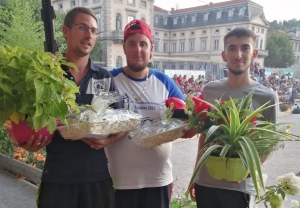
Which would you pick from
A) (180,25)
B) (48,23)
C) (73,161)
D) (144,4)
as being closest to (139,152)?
(73,161)

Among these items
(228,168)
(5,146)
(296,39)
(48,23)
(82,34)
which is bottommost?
(5,146)

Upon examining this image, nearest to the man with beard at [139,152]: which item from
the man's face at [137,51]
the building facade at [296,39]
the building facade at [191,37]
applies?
the man's face at [137,51]

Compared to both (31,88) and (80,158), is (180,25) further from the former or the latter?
(31,88)

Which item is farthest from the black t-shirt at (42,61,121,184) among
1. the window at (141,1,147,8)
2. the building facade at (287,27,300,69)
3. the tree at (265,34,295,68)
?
the tree at (265,34,295,68)

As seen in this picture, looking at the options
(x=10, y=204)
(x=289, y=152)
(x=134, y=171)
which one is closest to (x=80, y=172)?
A: (x=134, y=171)

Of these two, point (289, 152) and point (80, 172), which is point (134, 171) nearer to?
A: point (80, 172)

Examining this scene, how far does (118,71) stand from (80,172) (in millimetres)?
833

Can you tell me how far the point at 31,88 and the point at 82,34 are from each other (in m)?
0.73

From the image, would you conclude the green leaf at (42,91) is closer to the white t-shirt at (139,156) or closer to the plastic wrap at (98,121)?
the plastic wrap at (98,121)

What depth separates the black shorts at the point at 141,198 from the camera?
6.28 feet

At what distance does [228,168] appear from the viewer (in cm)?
128

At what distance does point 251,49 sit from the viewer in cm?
185

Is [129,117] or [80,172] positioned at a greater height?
[129,117]

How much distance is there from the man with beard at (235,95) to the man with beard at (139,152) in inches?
10.8
